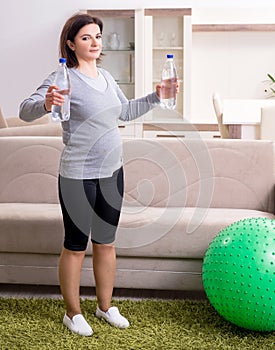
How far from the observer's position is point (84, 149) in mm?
2760

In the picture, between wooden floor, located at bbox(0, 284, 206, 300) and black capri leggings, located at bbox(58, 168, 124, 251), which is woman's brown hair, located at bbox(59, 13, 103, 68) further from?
wooden floor, located at bbox(0, 284, 206, 300)

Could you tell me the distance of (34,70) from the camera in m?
7.92

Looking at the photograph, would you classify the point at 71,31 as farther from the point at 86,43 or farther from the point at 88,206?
the point at 88,206

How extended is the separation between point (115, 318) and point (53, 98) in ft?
3.13

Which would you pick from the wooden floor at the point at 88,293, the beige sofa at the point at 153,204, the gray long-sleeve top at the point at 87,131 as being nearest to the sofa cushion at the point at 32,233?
the beige sofa at the point at 153,204

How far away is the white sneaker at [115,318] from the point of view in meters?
2.95

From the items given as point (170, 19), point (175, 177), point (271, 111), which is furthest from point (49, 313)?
point (170, 19)

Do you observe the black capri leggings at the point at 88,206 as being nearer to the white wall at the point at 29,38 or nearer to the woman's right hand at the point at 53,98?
the woman's right hand at the point at 53,98

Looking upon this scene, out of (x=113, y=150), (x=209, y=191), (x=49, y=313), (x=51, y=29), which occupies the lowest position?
(x=49, y=313)

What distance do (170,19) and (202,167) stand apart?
158 inches

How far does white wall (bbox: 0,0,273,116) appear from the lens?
7.86 meters

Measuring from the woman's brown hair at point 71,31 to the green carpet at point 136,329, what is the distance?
104 cm

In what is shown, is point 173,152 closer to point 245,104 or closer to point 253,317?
point 253,317

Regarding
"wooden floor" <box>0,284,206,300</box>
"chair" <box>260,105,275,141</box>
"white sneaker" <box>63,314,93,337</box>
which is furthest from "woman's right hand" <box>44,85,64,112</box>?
"chair" <box>260,105,275,141</box>
